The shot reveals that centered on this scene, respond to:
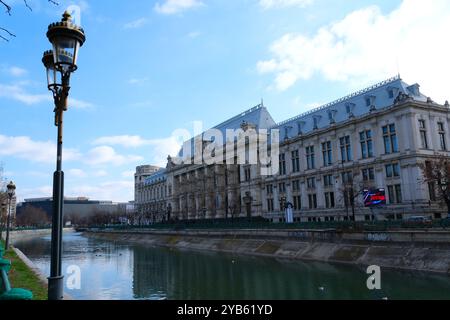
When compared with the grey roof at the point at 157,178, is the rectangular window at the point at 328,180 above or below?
below

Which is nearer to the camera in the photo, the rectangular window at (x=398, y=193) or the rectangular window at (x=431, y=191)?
the rectangular window at (x=431, y=191)

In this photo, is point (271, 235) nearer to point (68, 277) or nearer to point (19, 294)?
point (68, 277)

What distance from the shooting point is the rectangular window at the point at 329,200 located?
62269 millimetres

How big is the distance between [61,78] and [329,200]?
2316 inches

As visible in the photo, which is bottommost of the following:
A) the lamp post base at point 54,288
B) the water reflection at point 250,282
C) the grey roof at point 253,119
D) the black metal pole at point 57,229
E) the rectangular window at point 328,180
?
the water reflection at point 250,282

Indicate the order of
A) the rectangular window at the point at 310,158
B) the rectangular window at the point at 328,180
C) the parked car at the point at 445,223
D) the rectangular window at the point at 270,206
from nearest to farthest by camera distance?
the parked car at the point at 445,223 < the rectangular window at the point at 328,180 < the rectangular window at the point at 310,158 < the rectangular window at the point at 270,206

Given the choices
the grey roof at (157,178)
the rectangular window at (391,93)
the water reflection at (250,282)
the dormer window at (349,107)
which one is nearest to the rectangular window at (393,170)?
the rectangular window at (391,93)

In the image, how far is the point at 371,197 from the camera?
4625 centimetres

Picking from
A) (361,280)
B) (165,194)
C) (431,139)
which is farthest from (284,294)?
(165,194)

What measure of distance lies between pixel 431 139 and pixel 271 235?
83.4 feet

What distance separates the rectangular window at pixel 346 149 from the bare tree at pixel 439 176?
474 inches

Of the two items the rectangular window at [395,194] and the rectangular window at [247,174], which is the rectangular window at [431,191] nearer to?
the rectangular window at [395,194]

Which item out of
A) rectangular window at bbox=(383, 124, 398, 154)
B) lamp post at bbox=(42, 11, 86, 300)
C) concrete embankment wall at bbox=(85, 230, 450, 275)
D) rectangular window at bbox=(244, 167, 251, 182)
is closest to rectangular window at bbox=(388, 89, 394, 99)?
rectangular window at bbox=(383, 124, 398, 154)

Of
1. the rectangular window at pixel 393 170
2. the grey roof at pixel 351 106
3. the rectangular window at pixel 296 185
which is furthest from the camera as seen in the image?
→ the rectangular window at pixel 296 185
